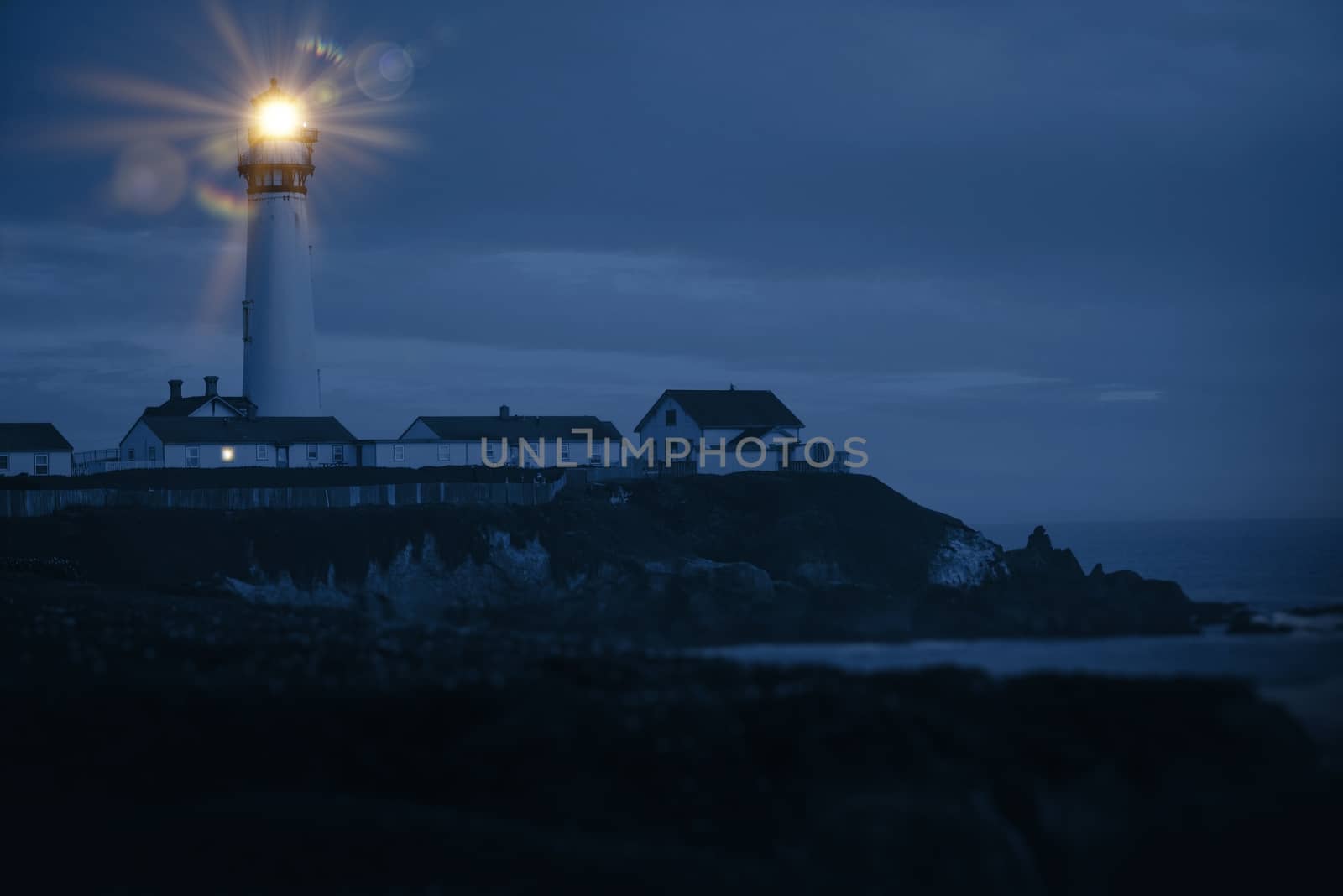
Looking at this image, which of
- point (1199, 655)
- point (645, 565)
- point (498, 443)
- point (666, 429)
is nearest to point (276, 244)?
point (498, 443)

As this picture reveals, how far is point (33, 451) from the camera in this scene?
68062 millimetres

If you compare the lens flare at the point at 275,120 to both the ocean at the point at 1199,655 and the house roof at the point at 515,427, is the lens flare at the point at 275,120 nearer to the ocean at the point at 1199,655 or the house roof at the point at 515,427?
the house roof at the point at 515,427

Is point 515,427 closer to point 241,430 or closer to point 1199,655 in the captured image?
point 241,430

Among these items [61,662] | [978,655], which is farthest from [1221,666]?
[61,662]

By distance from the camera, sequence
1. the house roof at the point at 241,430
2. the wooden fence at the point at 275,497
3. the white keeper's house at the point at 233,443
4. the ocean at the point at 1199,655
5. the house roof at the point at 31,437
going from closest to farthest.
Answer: the ocean at the point at 1199,655 → the wooden fence at the point at 275,497 → the white keeper's house at the point at 233,443 → the house roof at the point at 241,430 → the house roof at the point at 31,437

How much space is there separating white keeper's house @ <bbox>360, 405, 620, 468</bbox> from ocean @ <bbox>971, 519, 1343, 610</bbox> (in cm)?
2940

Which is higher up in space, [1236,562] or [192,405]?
[192,405]

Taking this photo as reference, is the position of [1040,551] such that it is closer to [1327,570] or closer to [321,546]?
[1327,570]

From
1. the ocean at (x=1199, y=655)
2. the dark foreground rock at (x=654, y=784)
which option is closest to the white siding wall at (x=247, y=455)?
the ocean at (x=1199, y=655)

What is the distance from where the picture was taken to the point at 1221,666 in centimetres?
3123

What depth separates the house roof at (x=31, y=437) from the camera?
2670 inches

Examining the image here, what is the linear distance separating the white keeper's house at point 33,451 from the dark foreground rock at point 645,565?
15.7 m

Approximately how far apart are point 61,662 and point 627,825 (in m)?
14.3

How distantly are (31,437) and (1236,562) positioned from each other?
6701 cm
